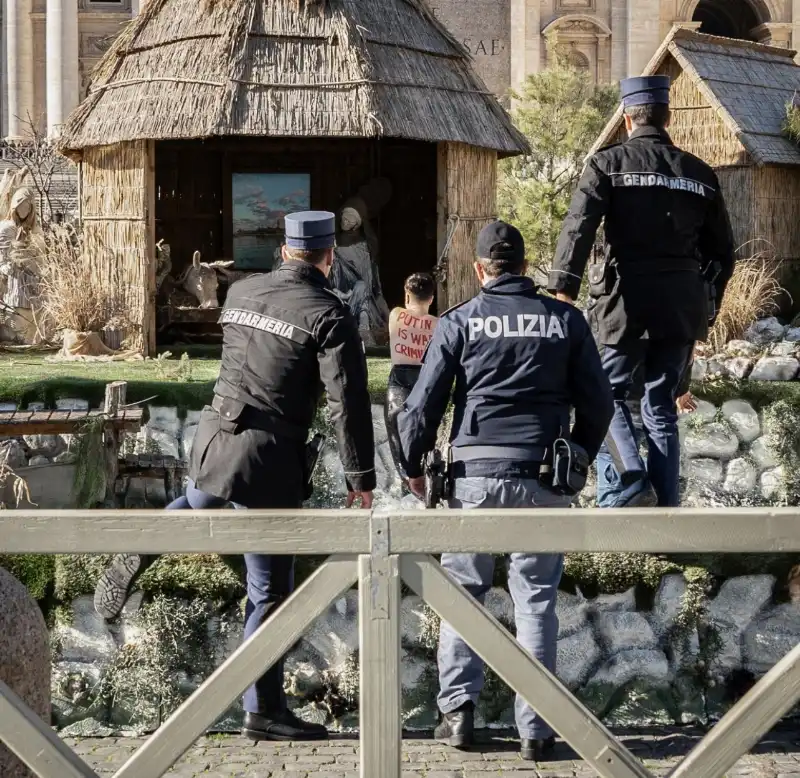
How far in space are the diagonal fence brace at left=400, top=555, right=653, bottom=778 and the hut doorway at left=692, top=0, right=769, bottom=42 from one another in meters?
40.6

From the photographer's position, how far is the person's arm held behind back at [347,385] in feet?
17.7

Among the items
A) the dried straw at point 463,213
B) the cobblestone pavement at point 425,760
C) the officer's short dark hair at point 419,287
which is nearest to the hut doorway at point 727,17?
the dried straw at point 463,213

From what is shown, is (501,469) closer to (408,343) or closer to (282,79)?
(408,343)

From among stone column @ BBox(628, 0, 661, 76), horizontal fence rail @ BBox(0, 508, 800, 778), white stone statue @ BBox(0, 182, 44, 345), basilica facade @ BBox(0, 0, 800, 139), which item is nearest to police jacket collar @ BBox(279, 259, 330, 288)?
horizontal fence rail @ BBox(0, 508, 800, 778)

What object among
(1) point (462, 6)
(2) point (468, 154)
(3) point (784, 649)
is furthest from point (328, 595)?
(1) point (462, 6)

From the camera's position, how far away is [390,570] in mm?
3424

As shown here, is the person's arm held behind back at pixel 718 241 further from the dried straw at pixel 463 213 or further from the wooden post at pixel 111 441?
the dried straw at pixel 463 213

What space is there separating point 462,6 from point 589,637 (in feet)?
118

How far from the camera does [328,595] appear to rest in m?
3.44

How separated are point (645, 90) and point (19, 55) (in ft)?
124

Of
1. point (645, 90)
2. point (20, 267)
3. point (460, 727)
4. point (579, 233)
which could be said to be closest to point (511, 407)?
point (579, 233)

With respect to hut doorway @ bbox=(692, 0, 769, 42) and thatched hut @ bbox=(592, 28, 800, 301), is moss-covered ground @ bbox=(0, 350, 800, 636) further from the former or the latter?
hut doorway @ bbox=(692, 0, 769, 42)

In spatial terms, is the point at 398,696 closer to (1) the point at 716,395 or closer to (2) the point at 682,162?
(2) the point at 682,162

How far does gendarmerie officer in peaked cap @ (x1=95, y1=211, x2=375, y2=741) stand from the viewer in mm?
5434
